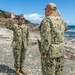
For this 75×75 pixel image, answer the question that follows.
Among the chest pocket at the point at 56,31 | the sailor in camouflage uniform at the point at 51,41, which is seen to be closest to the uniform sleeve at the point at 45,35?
the sailor in camouflage uniform at the point at 51,41

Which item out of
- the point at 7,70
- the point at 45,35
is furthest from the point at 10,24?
the point at 45,35

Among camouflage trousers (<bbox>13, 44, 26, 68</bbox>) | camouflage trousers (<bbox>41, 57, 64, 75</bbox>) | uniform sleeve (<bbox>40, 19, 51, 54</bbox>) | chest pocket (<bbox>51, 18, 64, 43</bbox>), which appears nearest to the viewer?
uniform sleeve (<bbox>40, 19, 51, 54</bbox>)

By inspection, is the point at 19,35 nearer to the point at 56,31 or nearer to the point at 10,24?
the point at 10,24

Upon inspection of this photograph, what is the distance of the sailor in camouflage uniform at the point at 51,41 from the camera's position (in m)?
8.48

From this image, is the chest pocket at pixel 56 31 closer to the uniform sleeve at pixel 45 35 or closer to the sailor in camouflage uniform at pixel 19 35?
the uniform sleeve at pixel 45 35

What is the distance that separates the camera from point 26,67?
15133 mm

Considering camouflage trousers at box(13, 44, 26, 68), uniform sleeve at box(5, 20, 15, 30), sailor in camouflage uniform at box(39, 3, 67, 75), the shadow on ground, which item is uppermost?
uniform sleeve at box(5, 20, 15, 30)

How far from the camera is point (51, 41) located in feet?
28.3

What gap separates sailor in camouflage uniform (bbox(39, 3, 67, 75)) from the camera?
848 cm

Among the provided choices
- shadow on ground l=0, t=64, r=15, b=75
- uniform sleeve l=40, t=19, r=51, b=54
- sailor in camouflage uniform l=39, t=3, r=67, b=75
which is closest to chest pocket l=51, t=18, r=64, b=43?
sailor in camouflage uniform l=39, t=3, r=67, b=75

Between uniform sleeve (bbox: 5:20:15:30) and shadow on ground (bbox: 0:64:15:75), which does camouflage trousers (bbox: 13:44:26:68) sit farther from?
uniform sleeve (bbox: 5:20:15:30)

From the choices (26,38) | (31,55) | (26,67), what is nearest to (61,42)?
(26,38)

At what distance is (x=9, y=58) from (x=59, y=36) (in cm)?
941

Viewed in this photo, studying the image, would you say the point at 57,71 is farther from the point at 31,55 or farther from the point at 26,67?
the point at 31,55
